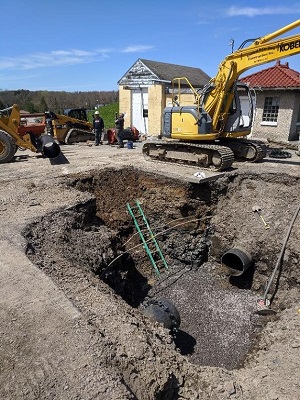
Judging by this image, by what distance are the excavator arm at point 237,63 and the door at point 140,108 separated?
935 cm

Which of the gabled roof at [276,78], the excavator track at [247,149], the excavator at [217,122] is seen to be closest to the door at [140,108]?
the gabled roof at [276,78]

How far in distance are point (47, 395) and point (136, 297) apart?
5388 mm

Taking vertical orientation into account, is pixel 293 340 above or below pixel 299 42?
below

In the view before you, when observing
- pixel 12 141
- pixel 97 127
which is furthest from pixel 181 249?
pixel 97 127

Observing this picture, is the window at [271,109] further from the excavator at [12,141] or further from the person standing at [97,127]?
the excavator at [12,141]

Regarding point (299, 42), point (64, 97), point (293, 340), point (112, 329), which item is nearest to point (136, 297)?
point (293, 340)

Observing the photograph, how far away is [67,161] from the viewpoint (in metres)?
12.0

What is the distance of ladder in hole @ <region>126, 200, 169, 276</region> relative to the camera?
30.6 feet

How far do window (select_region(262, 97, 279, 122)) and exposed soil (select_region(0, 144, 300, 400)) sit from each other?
5748mm

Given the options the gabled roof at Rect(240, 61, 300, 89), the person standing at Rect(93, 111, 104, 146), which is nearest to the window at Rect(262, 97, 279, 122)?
the gabled roof at Rect(240, 61, 300, 89)

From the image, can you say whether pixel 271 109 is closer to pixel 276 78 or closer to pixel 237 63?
pixel 276 78

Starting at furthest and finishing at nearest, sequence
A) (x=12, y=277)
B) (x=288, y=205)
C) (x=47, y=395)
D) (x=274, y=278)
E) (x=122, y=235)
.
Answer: (x=122, y=235)
(x=288, y=205)
(x=274, y=278)
(x=12, y=277)
(x=47, y=395)

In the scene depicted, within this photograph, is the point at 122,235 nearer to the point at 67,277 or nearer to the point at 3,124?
the point at 67,277

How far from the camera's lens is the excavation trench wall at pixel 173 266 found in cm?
388
